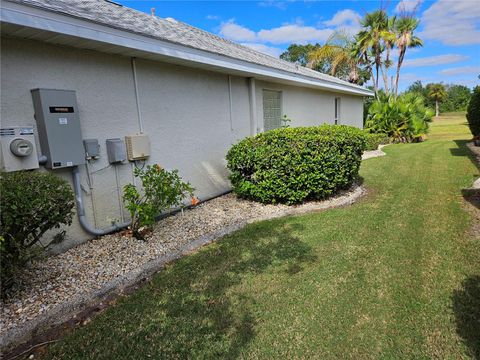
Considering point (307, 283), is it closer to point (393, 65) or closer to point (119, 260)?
point (119, 260)

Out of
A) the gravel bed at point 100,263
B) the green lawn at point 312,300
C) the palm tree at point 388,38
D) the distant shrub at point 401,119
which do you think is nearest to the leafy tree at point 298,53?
the palm tree at point 388,38

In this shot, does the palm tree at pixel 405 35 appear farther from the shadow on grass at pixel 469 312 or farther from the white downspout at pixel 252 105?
the shadow on grass at pixel 469 312

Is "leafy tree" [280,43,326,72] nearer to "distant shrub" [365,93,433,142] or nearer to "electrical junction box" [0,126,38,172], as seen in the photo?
"distant shrub" [365,93,433,142]

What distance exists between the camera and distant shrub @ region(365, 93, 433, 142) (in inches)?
655

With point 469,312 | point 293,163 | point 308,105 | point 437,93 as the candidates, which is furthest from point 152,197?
point 437,93

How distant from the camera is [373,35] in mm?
23078

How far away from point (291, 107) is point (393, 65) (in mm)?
18782

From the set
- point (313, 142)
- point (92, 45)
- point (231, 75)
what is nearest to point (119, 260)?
point (92, 45)

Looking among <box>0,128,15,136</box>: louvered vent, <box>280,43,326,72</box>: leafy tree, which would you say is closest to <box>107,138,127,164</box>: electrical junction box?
<box>0,128,15,136</box>: louvered vent

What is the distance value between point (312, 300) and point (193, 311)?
1.16m

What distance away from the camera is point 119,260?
12.9 ft

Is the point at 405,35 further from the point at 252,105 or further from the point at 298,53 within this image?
the point at 298,53

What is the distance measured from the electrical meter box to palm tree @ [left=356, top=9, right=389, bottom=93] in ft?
74.9

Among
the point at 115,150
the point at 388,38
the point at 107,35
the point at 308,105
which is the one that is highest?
the point at 388,38
